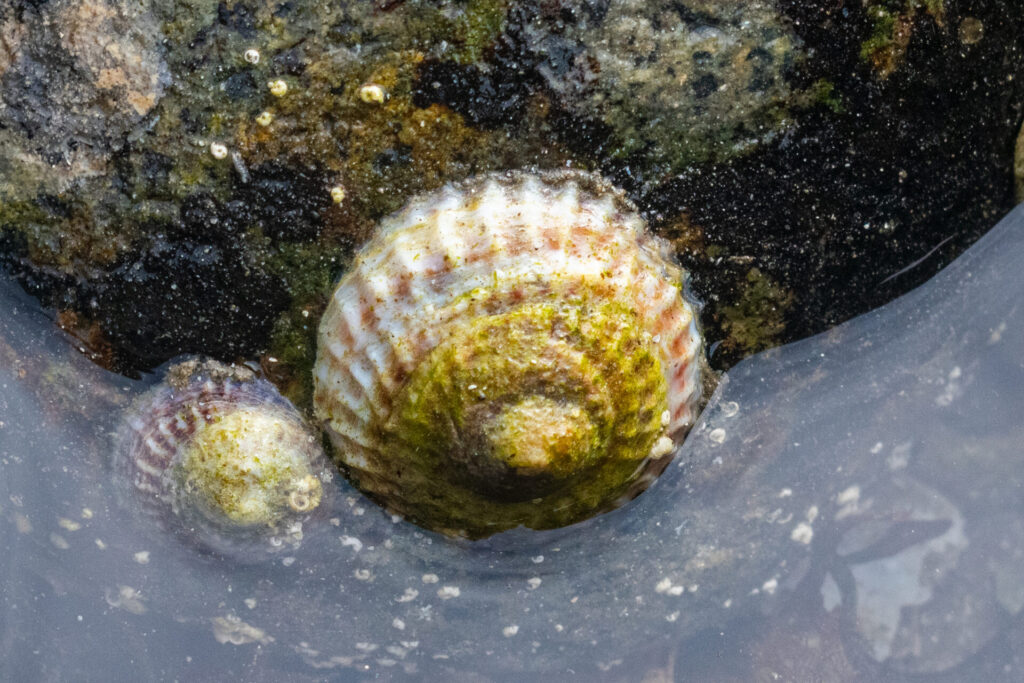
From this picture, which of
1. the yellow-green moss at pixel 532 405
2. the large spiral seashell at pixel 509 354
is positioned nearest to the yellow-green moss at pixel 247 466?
the large spiral seashell at pixel 509 354

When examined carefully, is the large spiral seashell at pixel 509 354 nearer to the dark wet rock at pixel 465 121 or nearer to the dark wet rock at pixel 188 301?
the dark wet rock at pixel 465 121

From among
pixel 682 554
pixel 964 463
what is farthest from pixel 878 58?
pixel 682 554

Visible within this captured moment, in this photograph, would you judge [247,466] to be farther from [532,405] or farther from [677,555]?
[677,555]

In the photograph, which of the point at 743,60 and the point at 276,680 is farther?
the point at 276,680

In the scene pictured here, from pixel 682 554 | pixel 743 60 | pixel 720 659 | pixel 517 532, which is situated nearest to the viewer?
pixel 743 60

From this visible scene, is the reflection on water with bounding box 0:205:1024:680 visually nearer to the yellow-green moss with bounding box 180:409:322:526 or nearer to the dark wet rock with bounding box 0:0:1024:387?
the yellow-green moss with bounding box 180:409:322:526

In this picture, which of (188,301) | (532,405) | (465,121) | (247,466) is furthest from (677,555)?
(188,301)

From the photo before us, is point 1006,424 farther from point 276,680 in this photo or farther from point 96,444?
point 96,444
